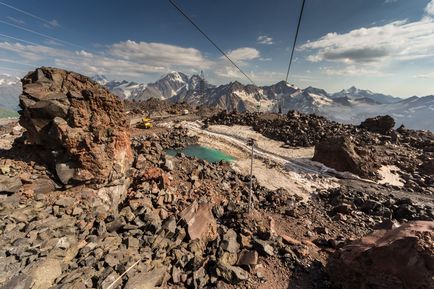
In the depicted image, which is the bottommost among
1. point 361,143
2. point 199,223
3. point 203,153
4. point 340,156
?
Result: point 203,153

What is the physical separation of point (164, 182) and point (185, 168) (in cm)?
556

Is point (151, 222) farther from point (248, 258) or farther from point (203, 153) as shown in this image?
point (203, 153)

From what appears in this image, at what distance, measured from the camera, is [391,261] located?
995cm

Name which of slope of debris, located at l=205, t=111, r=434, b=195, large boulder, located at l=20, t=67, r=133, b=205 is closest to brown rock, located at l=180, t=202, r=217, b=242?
large boulder, located at l=20, t=67, r=133, b=205

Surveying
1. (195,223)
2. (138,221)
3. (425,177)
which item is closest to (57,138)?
(138,221)

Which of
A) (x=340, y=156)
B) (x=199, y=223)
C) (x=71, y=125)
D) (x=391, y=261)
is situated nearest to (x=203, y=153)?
(x=340, y=156)

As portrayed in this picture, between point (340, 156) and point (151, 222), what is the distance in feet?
98.3

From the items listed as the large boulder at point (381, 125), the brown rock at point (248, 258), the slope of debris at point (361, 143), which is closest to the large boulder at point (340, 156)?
the slope of debris at point (361, 143)

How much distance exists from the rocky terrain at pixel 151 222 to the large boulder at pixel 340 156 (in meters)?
7.34

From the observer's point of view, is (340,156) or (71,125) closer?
(71,125)

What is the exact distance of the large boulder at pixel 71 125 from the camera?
16.1m

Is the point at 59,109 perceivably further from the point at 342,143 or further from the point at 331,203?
the point at 342,143

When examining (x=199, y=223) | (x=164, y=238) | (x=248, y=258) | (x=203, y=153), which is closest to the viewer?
(x=248, y=258)

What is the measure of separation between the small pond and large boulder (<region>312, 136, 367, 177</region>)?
14438mm
